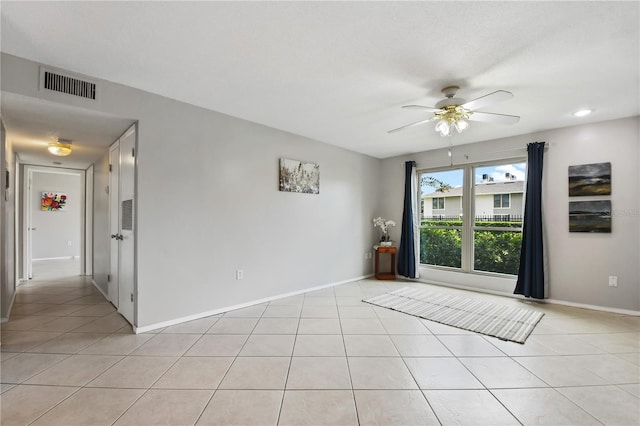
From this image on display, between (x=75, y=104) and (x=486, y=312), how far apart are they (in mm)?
4951

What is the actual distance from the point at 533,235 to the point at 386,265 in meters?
2.58

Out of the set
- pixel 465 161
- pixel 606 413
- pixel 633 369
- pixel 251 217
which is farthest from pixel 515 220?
pixel 251 217

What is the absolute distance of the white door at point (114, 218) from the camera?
3.50m

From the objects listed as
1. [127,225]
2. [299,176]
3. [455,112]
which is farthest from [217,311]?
[455,112]

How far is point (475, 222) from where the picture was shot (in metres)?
4.77

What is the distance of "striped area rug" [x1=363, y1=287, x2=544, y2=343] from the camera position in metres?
2.97

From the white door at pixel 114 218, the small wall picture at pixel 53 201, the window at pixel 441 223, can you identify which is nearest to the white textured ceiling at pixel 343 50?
the white door at pixel 114 218

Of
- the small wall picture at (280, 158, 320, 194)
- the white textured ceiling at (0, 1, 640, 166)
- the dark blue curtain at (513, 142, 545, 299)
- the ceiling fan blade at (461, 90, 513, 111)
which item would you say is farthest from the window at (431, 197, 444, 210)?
the ceiling fan blade at (461, 90, 513, 111)

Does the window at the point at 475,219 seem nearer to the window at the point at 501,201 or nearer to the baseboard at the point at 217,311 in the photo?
the window at the point at 501,201

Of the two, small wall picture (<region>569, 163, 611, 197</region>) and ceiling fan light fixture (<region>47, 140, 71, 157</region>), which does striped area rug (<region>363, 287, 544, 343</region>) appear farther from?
ceiling fan light fixture (<region>47, 140, 71, 157</region>)

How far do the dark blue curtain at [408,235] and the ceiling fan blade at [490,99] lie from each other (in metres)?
2.71

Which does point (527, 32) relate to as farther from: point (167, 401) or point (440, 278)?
point (440, 278)

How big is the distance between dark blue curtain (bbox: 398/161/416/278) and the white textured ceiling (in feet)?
7.34

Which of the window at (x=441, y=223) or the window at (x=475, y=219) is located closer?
the window at (x=475, y=219)
